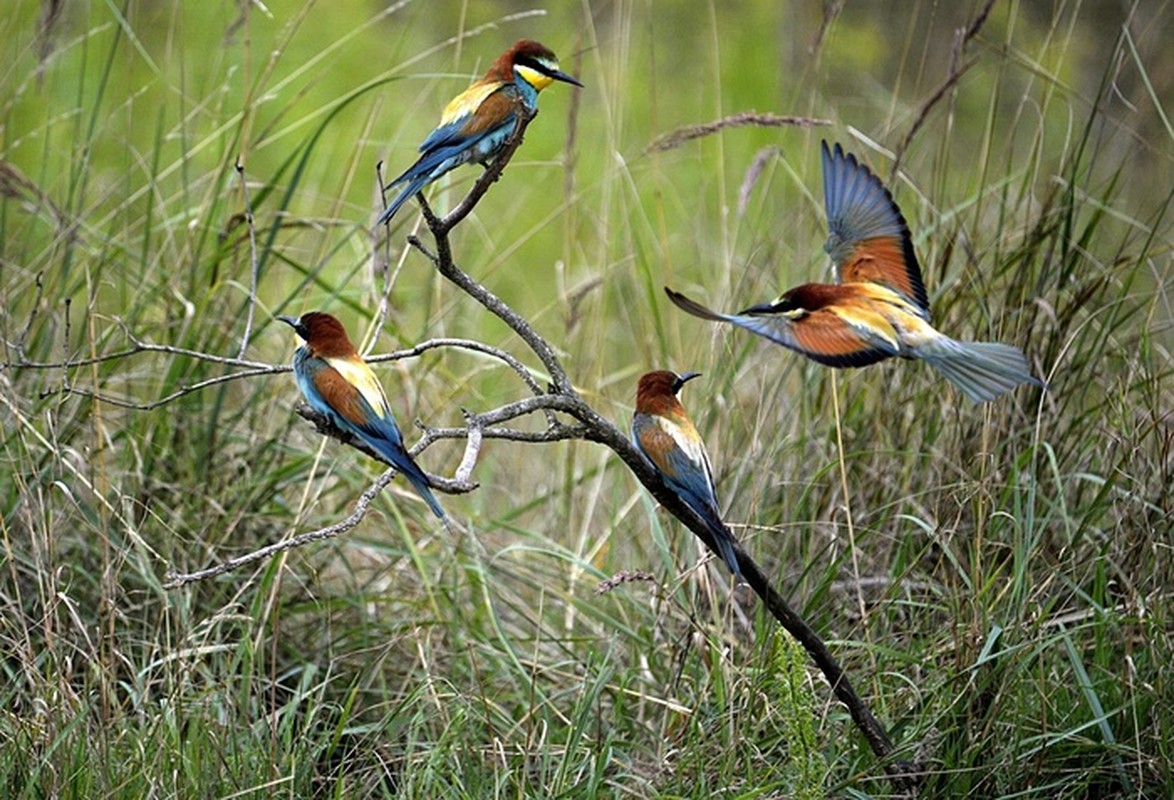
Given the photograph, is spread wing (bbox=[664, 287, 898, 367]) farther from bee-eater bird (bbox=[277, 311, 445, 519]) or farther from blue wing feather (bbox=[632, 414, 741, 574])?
bee-eater bird (bbox=[277, 311, 445, 519])

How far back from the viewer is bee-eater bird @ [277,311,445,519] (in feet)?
6.95

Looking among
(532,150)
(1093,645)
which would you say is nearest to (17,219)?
A: (1093,645)

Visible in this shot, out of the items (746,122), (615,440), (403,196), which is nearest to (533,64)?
(403,196)

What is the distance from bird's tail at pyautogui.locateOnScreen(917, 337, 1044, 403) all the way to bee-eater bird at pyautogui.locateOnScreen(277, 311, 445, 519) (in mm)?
694

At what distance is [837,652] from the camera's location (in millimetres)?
2791

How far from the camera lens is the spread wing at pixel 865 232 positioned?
2.34 meters

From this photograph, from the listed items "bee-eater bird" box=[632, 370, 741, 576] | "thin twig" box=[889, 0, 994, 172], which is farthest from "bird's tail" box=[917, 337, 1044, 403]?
"thin twig" box=[889, 0, 994, 172]

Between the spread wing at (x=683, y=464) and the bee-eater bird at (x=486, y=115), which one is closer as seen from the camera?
the spread wing at (x=683, y=464)

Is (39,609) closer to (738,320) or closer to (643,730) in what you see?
(643,730)

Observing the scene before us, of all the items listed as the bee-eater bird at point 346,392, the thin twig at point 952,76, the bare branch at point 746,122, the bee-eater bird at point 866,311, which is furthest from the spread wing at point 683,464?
the thin twig at point 952,76

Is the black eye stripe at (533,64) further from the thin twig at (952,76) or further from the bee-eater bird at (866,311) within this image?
the thin twig at (952,76)

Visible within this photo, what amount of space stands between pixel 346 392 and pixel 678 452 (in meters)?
0.48

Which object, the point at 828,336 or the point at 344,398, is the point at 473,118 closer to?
the point at 344,398

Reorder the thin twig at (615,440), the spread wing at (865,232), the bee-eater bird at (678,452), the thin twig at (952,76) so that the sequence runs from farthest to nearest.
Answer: the thin twig at (952,76)
the spread wing at (865,232)
the bee-eater bird at (678,452)
the thin twig at (615,440)
